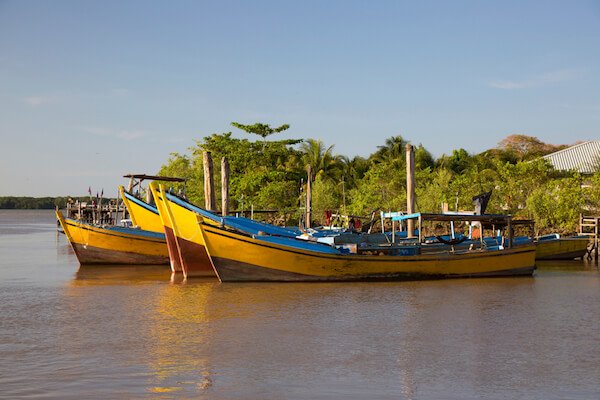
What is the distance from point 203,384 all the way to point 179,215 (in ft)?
40.3

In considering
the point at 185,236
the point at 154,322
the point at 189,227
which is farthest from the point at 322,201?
the point at 154,322

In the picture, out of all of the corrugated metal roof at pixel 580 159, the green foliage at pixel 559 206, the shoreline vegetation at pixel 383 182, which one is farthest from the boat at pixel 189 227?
the corrugated metal roof at pixel 580 159

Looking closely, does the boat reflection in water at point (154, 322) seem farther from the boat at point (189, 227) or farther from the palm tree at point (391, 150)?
the palm tree at point (391, 150)

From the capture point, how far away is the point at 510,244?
72.9 feet

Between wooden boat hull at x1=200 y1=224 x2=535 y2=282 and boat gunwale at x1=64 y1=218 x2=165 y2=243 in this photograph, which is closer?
wooden boat hull at x1=200 y1=224 x2=535 y2=282

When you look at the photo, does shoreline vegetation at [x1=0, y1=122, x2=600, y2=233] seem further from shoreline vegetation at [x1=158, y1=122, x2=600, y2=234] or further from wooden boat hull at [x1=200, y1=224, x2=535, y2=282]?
wooden boat hull at [x1=200, y1=224, x2=535, y2=282]

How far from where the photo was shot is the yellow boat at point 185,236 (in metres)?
21.3

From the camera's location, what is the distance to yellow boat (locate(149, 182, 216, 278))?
2127 centimetres

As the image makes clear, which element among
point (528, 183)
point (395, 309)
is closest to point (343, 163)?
point (528, 183)

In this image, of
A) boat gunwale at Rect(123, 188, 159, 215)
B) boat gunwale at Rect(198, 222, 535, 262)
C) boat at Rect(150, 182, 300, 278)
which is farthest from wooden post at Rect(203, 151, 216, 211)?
boat gunwale at Rect(198, 222, 535, 262)

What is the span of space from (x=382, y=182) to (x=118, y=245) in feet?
68.7

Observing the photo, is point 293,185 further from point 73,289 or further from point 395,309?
point 395,309

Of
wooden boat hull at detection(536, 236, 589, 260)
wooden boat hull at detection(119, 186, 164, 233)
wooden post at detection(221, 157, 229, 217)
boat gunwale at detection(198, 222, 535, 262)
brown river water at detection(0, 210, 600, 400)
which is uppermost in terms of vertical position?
wooden post at detection(221, 157, 229, 217)

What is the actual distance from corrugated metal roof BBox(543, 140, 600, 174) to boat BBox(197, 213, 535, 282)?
2469cm
